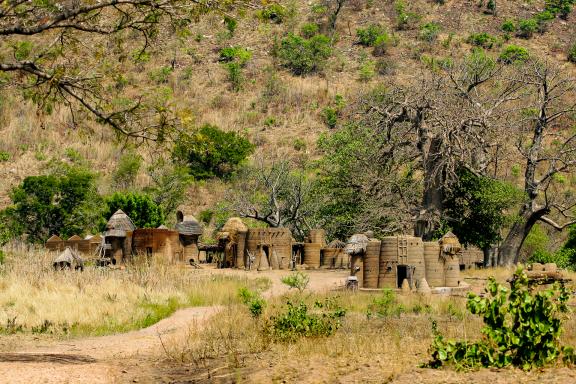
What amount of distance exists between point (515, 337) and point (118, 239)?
29.1m

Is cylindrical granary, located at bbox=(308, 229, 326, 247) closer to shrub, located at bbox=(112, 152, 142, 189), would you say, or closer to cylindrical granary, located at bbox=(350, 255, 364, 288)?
cylindrical granary, located at bbox=(350, 255, 364, 288)

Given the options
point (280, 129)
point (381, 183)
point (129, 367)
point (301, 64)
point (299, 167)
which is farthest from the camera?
point (301, 64)

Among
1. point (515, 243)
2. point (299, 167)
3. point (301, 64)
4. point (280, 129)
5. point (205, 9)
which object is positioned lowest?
point (515, 243)

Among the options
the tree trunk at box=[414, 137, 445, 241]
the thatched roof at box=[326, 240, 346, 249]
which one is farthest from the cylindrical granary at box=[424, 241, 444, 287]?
the thatched roof at box=[326, 240, 346, 249]

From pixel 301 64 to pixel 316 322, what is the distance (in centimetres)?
7182

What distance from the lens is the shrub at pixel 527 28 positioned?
8756cm

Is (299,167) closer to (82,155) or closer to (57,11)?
(82,155)

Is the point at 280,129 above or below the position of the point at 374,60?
below

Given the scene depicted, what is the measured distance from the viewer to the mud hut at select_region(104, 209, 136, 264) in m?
36.8

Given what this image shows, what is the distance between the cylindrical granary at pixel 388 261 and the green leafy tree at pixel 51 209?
98.2ft

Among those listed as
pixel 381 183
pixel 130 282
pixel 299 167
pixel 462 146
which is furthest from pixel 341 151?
pixel 299 167

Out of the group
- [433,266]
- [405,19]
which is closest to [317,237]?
[433,266]

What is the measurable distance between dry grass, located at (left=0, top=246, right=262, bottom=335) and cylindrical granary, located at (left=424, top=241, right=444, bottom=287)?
596cm

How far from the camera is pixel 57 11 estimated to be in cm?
1299
